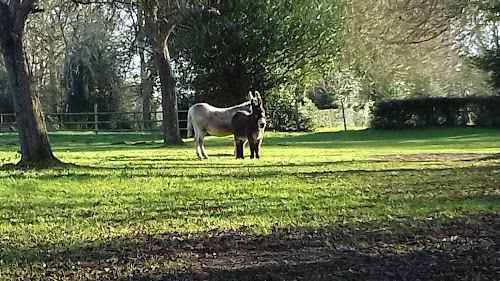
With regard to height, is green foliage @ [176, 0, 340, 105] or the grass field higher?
green foliage @ [176, 0, 340, 105]

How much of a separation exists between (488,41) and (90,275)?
3195 centimetres

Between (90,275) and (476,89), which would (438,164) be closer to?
(90,275)

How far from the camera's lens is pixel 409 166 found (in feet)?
52.9

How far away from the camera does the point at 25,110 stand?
46.6 feet

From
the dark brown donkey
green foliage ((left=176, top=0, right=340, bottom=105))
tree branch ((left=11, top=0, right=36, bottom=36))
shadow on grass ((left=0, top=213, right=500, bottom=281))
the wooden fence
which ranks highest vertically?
green foliage ((left=176, top=0, right=340, bottom=105))

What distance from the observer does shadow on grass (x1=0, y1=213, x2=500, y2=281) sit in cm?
532

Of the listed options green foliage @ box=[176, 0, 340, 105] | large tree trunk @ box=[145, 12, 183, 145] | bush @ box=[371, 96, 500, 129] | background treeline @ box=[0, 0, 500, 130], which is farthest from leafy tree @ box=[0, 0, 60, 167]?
bush @ box=[371, 96, 500, 129]

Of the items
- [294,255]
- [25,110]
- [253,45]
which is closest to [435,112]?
[253,45]

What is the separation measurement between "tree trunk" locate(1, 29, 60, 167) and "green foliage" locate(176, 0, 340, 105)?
1970 centimetres

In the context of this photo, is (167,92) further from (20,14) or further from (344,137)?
(344,137)

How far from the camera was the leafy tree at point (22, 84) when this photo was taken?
14.0 meters

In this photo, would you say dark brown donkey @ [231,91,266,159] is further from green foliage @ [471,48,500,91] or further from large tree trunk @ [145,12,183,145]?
green foliage @ [471,48,500,91]

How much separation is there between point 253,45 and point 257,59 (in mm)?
1234

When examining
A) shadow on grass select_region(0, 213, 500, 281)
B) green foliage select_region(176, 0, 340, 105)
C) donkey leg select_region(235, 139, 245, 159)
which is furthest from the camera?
green foliage select_region(176, 0, 340, 105)
